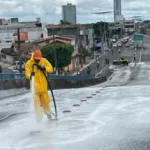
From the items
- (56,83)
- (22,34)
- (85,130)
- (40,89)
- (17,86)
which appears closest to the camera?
(85,130)

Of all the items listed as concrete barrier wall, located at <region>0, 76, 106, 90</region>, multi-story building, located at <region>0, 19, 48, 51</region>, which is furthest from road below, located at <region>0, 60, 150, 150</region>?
multi-story building, located at <region>0, 19, 48, 51</region>

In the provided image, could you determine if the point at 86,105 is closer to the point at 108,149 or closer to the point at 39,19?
the point at 108,149

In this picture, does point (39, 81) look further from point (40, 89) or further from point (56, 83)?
point (56, 83)

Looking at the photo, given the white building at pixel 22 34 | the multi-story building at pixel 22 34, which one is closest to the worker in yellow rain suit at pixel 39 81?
the multi-story building at pixel 22 34

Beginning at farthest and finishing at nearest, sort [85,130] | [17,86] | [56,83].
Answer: [56,83] → [17,86] → [85,130]

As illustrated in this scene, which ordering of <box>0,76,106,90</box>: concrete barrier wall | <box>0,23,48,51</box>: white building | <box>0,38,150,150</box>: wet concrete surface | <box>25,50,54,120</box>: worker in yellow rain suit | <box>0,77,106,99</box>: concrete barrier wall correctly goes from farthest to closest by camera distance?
<box>0,23,48,51</box>: white building → <box>0,76,106,90</box>: concrete barrier wall → <box>0,77,106,99</box>: concrete barrier wall → <box>25,50,54,120</box>: worker in yellow rain suit → <box>0,38,150,150</box>: wet concrete surface

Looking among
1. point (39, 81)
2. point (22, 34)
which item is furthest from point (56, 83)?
point (22, 34)

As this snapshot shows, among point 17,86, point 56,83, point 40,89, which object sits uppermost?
point 40,89

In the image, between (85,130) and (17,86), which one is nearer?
(85,130)

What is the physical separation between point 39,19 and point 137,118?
11286cm

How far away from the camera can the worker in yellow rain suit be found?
838 cm

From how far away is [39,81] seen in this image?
27.7 ft

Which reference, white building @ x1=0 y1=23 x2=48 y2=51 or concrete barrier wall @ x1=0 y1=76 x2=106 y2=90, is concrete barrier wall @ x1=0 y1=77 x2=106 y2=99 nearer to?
concrete barrier wall @ x1=0 y1=76 x2=106 y2=90

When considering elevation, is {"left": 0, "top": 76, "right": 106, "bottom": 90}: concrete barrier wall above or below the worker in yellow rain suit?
below
